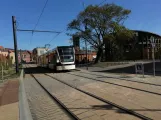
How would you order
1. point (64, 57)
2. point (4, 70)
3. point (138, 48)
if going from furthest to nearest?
1. point (138, 48)
2. point (4, 70)
3. point (64, 57)

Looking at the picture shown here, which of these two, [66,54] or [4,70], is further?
[4,70]

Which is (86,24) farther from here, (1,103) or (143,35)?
(1,103)

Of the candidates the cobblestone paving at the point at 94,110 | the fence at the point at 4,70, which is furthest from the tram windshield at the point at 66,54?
the cobblestone paving at the point at 94,110

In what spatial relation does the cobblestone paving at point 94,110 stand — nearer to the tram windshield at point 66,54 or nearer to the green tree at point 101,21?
the tram windshield at point 66,54

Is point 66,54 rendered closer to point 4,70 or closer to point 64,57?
point 64,57

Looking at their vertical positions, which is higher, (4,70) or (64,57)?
(64,57)

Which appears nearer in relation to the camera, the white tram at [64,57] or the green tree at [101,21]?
the white tram at [64,57]

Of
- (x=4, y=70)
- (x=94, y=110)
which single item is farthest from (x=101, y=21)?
(x=94, y=110)

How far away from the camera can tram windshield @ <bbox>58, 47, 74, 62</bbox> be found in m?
31.0

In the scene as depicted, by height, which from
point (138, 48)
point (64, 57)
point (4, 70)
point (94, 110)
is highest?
point (138, 48)

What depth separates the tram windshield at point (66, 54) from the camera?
30984 millimetres

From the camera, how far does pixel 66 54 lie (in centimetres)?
3116

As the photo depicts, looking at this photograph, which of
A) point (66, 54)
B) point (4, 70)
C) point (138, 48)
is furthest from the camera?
point (138, 48)

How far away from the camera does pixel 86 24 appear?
51.5 metres
